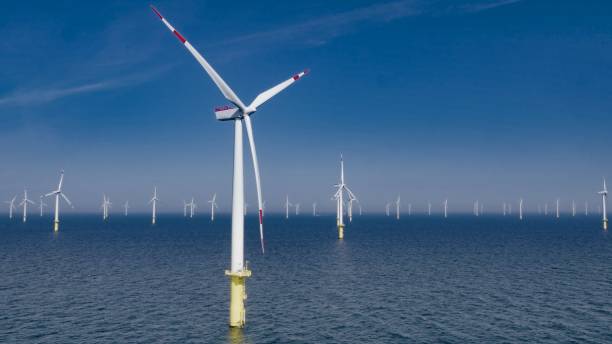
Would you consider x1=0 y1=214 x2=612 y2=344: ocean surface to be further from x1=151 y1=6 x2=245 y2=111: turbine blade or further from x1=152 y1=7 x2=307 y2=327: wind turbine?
x1=151 y1=6 x2=245 y2=111: turbine blade

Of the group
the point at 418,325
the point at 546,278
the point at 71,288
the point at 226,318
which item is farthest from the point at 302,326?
the point at 546,278

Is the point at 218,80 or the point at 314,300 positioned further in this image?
the point at 314,300

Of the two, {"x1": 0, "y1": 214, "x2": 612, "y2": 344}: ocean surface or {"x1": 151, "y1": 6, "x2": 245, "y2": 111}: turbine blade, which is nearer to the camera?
{"x1": 151, "y1": 6, "x2": 245, "y2": 111}: turbine blade

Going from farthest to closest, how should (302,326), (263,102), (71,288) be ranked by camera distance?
(71,288) → (302,326) → (263,102)

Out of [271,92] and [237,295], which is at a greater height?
[271,92]

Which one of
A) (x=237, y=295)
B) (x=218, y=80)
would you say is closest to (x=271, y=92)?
(x=218, y=80)

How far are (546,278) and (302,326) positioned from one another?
57119 mm

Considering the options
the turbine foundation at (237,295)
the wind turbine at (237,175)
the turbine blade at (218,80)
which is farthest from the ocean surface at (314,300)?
the turbine blade at (218,80)

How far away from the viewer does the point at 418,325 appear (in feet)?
182

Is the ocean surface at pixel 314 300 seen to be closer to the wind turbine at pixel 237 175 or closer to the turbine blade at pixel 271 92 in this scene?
the wind turbine at pixel 237 175

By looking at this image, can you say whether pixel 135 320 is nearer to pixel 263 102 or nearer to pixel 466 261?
pixel 263 102

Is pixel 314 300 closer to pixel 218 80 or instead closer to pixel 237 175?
pixel 237 175

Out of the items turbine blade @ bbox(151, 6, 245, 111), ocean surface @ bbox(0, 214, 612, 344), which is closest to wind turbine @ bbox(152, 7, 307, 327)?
turbine blade @ bbox(151, 6, 245, 111)

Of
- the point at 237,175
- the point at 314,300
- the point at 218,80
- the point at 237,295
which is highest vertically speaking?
the point at 218,80
